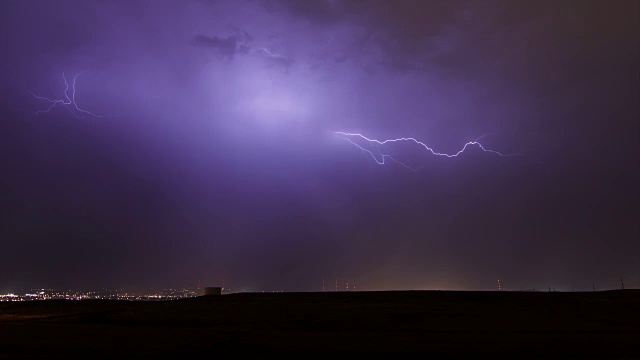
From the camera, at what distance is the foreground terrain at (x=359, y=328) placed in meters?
10.8

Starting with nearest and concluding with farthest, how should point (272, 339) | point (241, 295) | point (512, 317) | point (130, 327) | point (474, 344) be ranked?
point (474, 344) → point (272, 339) → point (130, 327) → point (512, 317) → point (241, 295)

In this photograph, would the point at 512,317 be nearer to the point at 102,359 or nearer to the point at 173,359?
the point at 173,359

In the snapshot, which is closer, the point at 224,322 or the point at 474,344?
the point at 474,344

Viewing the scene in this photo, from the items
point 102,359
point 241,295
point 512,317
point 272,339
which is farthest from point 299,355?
point 241,295

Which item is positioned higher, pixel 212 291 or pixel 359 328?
pixel 212 291

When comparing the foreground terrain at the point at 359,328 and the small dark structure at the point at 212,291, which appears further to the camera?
the small dark structure at the point at 212,291

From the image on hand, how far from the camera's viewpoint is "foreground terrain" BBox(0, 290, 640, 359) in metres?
10.8

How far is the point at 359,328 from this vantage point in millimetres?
14602

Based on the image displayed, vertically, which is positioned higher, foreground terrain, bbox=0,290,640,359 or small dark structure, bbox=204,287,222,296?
small dark structure, bbox=204,287,222,296

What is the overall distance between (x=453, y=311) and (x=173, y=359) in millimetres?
12558

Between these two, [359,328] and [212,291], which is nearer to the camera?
[359,328]

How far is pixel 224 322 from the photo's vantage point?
16.2 m

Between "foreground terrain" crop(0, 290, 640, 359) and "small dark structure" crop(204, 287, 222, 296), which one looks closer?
"foreground terrain" crop(0, 290, 640, 359)

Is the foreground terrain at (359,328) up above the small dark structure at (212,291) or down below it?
below
